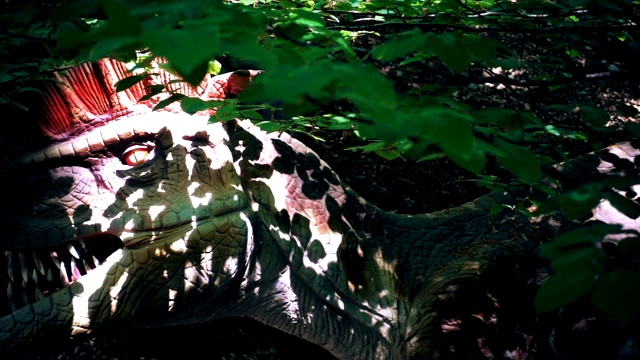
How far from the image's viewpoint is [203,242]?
2.62 metres

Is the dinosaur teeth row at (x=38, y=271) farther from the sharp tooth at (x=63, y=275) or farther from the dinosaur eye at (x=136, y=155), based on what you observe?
the dinosaur eye at (x=136, y=155)

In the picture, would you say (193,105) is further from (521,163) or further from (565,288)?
(565,288)

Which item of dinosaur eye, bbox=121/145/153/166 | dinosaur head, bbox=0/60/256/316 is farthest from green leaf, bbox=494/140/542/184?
dinosaur eye, bbox=121/145/153/166

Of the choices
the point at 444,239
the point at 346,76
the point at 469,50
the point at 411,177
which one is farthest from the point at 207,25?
the point at 411,177

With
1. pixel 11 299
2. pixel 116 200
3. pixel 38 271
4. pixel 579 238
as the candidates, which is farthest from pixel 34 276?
pixel 579 238

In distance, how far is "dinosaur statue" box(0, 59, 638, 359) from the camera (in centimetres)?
251

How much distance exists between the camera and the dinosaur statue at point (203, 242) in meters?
2.51

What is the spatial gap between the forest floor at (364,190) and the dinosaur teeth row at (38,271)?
238mm

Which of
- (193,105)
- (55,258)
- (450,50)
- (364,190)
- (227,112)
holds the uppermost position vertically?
(450,50)

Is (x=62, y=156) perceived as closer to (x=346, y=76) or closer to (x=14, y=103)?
(x=14, y=103)

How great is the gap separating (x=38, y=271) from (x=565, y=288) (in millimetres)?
2101

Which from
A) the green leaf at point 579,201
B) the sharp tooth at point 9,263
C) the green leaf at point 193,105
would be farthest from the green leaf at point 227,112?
the green leaf at point 579,201

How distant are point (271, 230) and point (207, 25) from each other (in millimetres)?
1828

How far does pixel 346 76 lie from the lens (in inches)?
39.9
